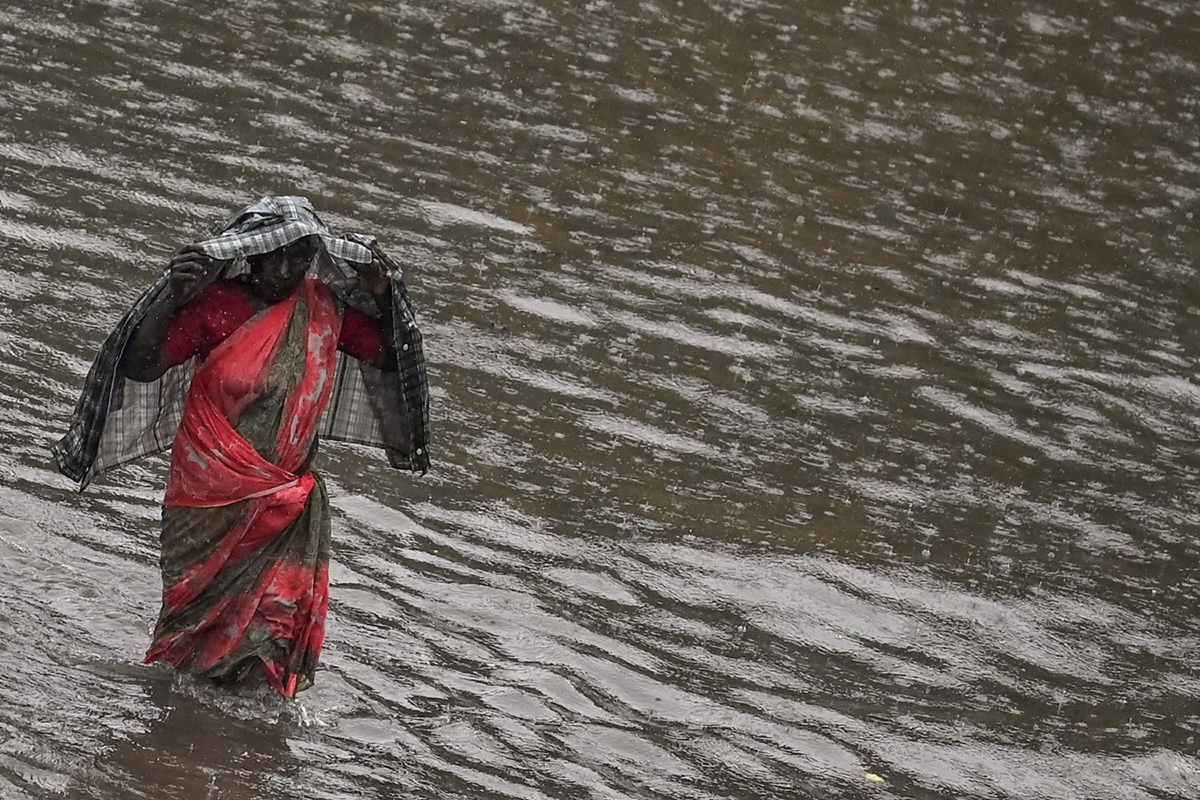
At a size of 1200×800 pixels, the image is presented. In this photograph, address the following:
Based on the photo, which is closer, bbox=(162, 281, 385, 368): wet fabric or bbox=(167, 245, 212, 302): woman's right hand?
bbox=(167, 245, 212, 302): woman's right hand

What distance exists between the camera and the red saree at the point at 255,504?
606 cm

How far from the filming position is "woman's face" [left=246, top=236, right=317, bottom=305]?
6004 millimetres

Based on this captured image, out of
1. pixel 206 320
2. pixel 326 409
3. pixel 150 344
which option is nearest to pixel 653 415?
pixel 326 409

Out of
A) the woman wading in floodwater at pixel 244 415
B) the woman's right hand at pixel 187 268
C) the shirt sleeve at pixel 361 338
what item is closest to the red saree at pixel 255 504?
the woman wading in floodwater at pixel 244 415

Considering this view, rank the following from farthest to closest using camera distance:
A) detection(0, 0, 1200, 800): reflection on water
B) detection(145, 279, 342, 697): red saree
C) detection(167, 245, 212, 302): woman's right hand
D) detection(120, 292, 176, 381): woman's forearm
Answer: detection(0, 0, 1200, 800): reflection on water → detection(145, 279, 342, 697): red saree → detection(120, 292, 176, 381): woman's forearm → detection(167, 245, 212, 302): woman's right hand

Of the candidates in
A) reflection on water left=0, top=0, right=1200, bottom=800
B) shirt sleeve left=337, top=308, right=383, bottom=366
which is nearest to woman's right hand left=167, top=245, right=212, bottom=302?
shirt sleeve left=337, top=308, right=383, bottom=366

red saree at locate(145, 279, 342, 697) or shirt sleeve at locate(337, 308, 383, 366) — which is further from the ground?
shirt sleeve at locate(337, 308, 383, 366)

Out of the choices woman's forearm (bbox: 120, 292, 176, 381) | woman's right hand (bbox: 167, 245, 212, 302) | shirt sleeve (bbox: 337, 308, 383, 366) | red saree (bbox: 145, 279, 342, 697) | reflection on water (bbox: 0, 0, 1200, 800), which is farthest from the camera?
reflection on water (bbox: 0, 0, 1200, 800)

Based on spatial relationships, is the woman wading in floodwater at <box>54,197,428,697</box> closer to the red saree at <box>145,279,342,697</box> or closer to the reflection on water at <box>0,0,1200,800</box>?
the red saree at <box>145,279,342,697</box>

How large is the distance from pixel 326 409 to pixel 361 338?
30 centimetres

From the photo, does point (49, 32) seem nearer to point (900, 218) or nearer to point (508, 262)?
point (508, 262)

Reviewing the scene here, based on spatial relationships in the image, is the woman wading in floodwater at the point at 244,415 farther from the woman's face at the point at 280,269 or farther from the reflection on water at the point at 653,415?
the reflection on water at the point at 653,415

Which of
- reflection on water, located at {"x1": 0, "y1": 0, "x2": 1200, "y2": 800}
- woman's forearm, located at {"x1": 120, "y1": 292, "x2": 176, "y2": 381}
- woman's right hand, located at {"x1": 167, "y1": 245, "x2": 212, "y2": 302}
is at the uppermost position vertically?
woman's right hand, located at {"x1": 167, "y1": 245, "x2": 212, "y2": 302}

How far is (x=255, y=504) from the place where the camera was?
6066mm
